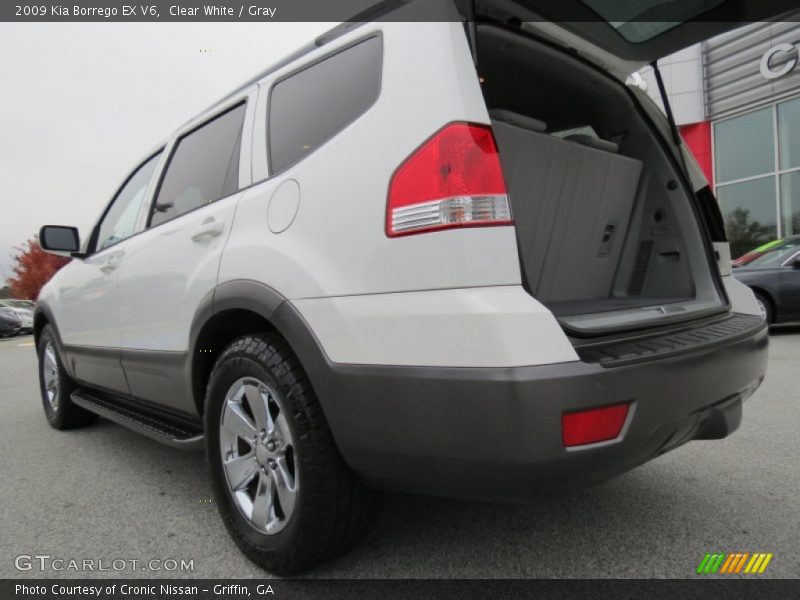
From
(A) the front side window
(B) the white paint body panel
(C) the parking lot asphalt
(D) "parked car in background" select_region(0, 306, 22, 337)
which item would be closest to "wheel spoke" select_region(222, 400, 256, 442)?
(C) the parking lot asphalt

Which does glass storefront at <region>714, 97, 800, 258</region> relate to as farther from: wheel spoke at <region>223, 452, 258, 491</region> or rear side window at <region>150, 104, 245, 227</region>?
wheel spoke at <region>223, 452, 258, 491</region>

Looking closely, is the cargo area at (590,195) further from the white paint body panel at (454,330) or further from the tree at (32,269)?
the tree at (32,269)

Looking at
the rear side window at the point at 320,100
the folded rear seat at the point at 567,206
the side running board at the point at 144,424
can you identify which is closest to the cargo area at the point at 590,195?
the folded rear seat at the point at 567,206

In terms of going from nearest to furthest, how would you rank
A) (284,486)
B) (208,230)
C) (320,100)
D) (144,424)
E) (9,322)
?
(284,486), (320,100), (208,230), (144,424), (9,322)

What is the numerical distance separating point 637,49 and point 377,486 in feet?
6.48

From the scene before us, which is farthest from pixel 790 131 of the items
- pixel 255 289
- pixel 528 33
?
pixel 255 289

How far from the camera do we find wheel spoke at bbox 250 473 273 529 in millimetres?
1960

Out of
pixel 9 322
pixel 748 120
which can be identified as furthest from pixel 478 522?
pixel 9 322

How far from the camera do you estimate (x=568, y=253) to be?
263 cm

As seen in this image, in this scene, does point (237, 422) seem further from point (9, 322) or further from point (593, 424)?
point (9, 322)

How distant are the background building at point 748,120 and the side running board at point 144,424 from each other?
13299 mm

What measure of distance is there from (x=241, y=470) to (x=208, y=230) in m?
0.94

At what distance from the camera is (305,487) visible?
5.73 ft

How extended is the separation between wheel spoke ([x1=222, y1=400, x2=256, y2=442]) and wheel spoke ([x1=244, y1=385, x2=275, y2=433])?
0.05 metres
